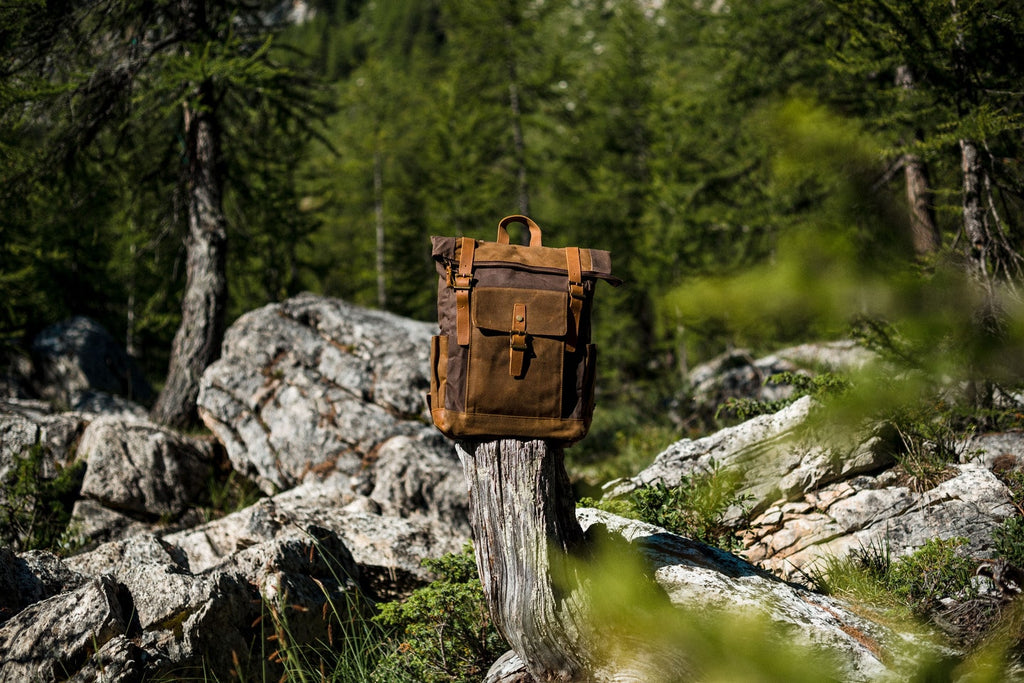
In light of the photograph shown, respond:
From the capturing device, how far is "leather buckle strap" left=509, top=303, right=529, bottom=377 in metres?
3.46

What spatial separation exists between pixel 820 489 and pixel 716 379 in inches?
253

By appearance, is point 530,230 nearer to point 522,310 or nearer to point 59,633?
point 522,310

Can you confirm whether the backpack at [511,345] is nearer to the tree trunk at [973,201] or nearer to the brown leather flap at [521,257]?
the brown leather flap at [521,257]

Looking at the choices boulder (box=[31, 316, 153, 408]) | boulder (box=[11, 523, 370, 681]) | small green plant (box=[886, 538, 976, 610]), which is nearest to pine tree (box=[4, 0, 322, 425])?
boulder (box=[31, 316, 153, 408])

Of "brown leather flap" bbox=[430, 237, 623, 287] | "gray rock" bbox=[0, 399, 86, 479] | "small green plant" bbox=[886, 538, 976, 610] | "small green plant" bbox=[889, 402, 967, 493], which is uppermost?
"brown leather flap" bbox=[430, 237, 623, 287]

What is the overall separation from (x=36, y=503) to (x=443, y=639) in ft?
15.9

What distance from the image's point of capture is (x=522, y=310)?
11.5 ft

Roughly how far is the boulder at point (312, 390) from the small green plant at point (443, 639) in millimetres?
3140

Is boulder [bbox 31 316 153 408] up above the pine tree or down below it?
below

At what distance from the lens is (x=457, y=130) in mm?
19344

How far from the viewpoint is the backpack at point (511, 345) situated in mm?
3473

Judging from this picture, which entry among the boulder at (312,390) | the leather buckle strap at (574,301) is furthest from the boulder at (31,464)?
the leather buckle strap at (574,301)

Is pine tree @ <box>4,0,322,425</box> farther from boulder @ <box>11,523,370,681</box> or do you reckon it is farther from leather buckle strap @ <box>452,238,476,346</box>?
leather buckle strap @ <box>452,238,476,346</box>

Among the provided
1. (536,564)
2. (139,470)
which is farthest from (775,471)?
(139,470)
